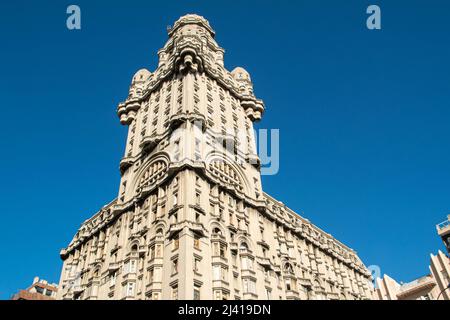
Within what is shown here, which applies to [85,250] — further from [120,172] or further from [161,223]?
[161,223]

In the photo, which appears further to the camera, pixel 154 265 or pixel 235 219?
pixel 235 219

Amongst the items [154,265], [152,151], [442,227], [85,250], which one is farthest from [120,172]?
[442,227]

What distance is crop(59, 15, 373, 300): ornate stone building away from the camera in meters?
44.2

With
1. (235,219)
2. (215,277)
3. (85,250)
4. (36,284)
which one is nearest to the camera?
(215,277)

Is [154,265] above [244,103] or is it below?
below

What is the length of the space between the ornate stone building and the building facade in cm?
564

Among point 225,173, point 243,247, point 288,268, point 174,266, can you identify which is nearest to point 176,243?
point 174,266

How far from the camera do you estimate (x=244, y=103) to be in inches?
2985

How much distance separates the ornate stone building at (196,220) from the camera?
44188 mm

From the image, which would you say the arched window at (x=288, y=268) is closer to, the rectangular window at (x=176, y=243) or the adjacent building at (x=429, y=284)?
the rectangular window at (x=176, y=243)

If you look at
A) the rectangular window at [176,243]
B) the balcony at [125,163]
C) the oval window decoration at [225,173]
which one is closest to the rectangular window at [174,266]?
Result: the rectangular window at [176,243]

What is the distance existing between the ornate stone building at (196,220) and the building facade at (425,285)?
18.5 ft

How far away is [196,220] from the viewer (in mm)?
46094
